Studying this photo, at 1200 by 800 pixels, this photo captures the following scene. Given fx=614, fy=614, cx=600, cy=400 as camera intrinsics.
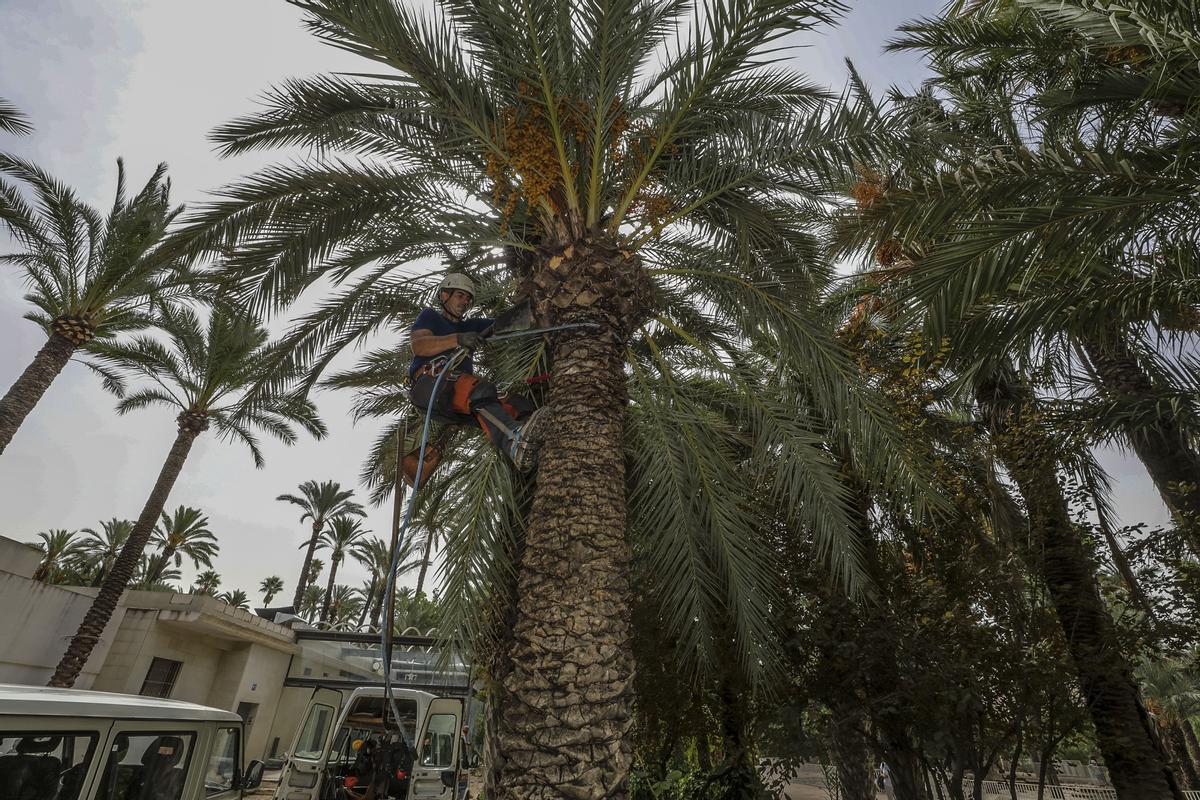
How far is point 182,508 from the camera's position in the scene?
2659 centimetres

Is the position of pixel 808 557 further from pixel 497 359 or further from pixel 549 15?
pixel 549 15

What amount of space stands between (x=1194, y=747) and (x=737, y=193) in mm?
47664

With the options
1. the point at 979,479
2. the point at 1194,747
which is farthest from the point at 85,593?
the point at 1194,747

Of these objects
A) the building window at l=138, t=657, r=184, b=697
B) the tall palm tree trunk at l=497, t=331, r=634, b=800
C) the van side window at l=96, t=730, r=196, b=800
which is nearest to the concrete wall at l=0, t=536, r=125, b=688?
the building window at l=138, t=657, r=184, b=697

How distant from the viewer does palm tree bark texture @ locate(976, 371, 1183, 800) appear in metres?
6.49

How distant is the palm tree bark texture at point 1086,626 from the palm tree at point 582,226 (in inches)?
101

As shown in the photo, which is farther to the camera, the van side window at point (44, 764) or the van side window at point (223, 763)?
the van side window at point (223, 763)

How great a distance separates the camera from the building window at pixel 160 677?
1588 centimetres

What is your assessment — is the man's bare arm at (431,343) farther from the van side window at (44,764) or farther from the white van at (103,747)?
the van side window at (44,764)

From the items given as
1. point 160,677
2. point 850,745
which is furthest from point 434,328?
point 160,677

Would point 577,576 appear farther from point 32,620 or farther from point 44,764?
point 32,620

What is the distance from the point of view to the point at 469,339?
5078 millimetres

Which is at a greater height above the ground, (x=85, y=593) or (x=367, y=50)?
(x=367, y=50)

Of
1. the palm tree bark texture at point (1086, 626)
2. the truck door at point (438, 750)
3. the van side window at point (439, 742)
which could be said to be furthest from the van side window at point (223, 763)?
the palm tree bark texture at point (1086, 626)
